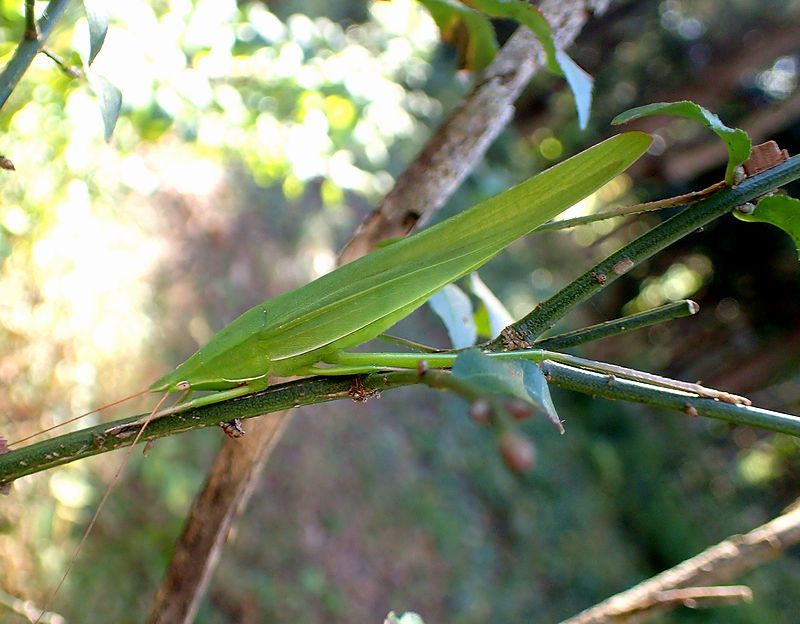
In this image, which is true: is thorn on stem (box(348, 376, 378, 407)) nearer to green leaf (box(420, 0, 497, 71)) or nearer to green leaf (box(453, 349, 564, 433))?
green leaf (box(453, 349, 564, 433))

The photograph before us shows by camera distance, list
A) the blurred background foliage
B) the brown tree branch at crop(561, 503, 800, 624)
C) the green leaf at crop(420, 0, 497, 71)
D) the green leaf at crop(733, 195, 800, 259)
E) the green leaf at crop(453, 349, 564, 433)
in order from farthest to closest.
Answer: the blurred background foliage < the brown tree branch at crop(561, 503, 800, 624) < the green leaf at crop(420, 0, 497, 71) < the green leaf at crop(733, 195, 800, 259) < the green leaf at crop(453, 349, 564, 433)

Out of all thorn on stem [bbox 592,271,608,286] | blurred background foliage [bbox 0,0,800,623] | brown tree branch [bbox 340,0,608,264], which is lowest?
thorn on stem [bbox 592,271,608,286]

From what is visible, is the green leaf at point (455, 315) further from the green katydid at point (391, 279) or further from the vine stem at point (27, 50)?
the vine stem at point (27, 50)

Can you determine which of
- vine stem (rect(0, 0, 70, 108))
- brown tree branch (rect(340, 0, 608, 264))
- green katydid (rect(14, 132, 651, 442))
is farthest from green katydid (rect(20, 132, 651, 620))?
brown tree branch (rect(340, 0, 608, 264))

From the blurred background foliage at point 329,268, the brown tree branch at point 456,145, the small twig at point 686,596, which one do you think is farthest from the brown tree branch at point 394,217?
the small twig at point 686,596

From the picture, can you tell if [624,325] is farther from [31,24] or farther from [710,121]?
[31,24]

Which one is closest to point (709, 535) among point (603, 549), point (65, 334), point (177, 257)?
point (603, 549)

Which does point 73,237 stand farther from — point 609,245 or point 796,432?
point 609,245
